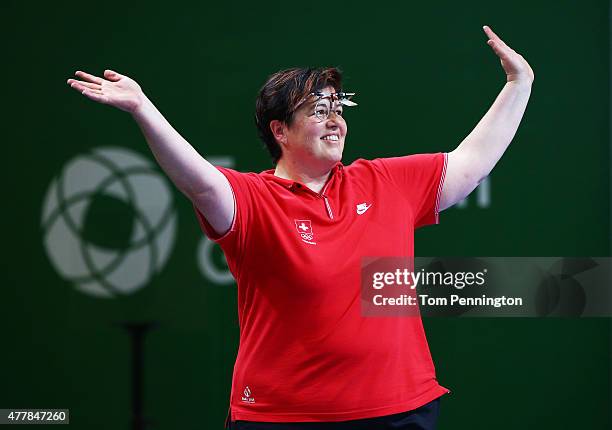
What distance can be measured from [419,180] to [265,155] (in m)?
1.50

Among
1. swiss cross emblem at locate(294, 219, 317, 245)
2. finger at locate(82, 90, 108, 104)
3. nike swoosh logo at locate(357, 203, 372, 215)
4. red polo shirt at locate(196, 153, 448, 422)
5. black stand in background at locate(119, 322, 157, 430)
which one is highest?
finger at locate(82, 90, 108, 104)

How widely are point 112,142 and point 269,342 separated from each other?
191 centimetres

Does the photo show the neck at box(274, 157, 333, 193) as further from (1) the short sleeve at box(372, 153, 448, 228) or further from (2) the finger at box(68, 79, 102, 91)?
(2) the finger at box(68, 79, 102, 91)

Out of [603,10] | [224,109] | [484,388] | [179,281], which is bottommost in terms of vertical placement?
[484,388]

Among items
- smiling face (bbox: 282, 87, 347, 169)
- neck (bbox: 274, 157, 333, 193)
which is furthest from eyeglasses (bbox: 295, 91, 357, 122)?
neck (bbox: 274, 157, 333, 193)

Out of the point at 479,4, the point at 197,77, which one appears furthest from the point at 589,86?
the point at 197,77

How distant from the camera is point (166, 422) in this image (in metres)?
3.62

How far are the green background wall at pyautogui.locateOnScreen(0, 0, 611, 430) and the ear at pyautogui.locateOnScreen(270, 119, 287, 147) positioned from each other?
1312mm

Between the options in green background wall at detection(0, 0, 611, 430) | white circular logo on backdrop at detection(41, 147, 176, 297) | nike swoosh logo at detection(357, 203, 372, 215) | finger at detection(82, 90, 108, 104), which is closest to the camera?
finger at detection(82, 90, 108, 104)

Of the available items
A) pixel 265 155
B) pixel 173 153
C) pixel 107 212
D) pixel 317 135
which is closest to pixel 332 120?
pixel 317 135

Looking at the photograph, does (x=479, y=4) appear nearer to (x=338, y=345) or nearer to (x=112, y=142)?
(x=112, y=142)

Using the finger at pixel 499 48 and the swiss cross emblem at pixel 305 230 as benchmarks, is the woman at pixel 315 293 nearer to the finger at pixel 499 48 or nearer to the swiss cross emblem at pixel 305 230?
the swiss cross emblem at pixel 305 230

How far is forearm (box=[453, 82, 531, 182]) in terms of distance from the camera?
2.28 metres

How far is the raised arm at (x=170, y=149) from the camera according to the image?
178 cm
